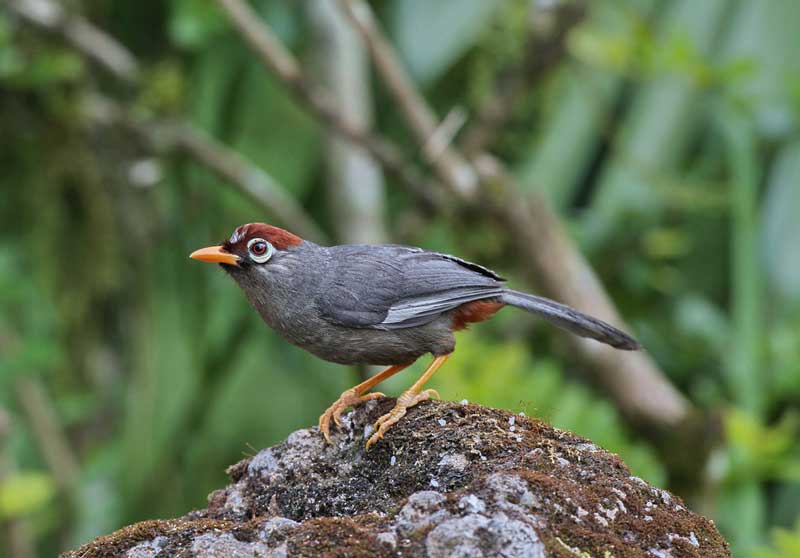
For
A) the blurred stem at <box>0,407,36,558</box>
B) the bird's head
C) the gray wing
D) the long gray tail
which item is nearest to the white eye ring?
the bird's head

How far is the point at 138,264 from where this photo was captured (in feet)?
26.9

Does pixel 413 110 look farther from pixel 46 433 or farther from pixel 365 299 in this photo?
pixel 46 433

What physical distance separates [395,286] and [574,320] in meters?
0.61

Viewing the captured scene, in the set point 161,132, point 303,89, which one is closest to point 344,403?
point 303,89

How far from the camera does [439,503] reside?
7.46ft

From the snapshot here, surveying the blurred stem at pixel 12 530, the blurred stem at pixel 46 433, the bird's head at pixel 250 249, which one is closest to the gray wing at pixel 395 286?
the bird's head at pixel 250 249

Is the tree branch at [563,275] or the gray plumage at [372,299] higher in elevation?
the tree branch at [563,275]

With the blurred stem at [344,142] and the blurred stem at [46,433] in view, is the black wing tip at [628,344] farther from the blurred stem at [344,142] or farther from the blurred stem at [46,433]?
the blurred stem at [46,433]

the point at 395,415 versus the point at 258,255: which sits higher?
the point at 258,255

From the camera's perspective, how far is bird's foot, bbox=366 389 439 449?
281 cm

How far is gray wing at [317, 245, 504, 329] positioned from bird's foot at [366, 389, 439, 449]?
1.37 feet

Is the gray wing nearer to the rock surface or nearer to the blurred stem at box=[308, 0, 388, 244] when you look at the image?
the rock surface

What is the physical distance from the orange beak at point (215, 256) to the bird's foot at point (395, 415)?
2.50 feet

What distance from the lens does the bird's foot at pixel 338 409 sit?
2.98 metres
